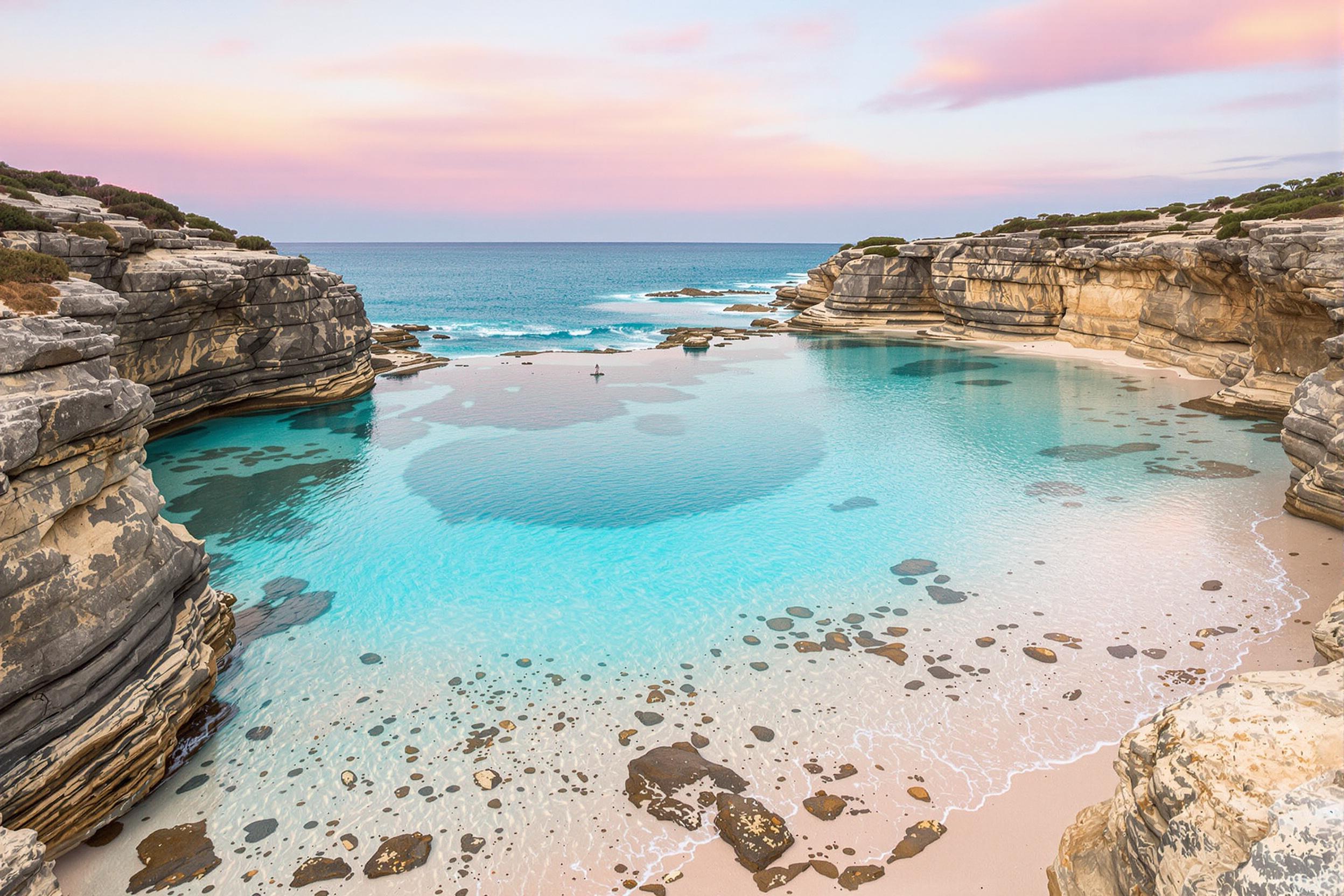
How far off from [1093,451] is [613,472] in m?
18.9

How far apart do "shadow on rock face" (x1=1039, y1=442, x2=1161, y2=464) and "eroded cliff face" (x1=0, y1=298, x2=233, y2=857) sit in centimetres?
2786

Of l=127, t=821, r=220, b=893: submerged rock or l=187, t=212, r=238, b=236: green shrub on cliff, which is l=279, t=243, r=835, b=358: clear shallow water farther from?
l=127, t=821, r=220, b=893: submerged rock

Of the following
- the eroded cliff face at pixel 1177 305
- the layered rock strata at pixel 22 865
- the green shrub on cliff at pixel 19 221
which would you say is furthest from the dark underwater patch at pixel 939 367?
the layered rock strata at pixel 22 865

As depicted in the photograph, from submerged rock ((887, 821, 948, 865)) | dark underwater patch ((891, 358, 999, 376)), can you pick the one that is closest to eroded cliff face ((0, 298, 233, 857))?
submerged rock ((887, 821, 948, 865))

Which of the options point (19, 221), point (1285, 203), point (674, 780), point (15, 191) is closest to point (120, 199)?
point (15, 191)

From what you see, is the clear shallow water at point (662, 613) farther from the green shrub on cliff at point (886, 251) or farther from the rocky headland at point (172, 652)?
the green shrub on cliff at point (886, 251)

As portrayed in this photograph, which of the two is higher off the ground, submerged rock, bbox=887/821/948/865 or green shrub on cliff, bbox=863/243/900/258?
green shrub on cliff, bbox=863/243/900/258

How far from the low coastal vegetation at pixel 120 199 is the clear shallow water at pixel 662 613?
39.0 ft

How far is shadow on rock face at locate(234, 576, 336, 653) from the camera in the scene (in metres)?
15.8

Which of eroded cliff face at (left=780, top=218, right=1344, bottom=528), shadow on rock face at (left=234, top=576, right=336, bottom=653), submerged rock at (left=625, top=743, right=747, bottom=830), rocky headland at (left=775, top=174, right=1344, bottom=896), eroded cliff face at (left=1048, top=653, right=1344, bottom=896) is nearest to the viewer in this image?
eroded cliff face at (left=1048, top=653, right=1344, bottom=896)

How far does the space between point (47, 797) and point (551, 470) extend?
63.7 feet

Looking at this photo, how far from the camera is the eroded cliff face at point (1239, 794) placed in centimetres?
447

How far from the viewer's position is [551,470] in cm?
2792

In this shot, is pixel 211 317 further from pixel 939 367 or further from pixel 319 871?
pixel 939 367
